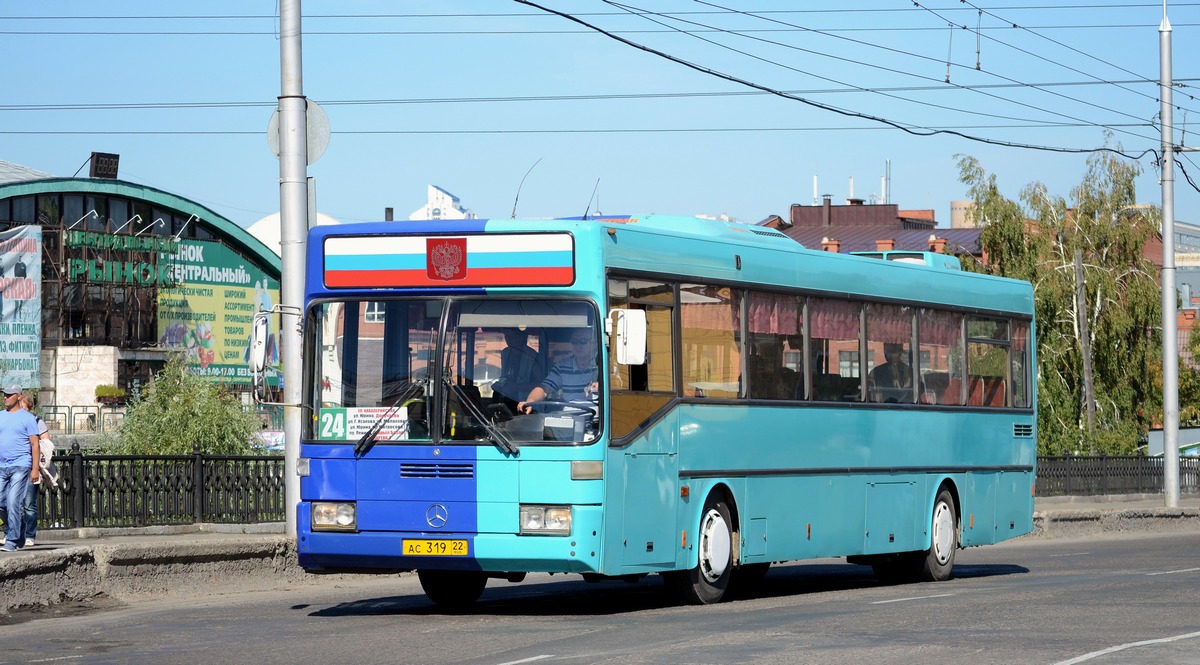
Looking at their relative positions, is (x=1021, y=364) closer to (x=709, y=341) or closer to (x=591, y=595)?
(x=591, y=595)

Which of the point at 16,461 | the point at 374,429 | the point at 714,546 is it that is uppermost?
the point at 374,429

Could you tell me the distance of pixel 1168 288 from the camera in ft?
116

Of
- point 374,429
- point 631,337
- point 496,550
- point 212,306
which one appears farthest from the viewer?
point 212,306

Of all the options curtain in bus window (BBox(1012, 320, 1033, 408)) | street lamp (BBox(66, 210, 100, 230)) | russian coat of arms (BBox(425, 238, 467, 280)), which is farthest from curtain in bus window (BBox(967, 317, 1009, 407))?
street lamp (BBox(66, 210, 100, 230))

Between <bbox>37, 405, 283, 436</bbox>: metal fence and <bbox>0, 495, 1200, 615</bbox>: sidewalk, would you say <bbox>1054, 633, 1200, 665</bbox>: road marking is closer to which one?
<bbox>0, 495, 1200, 615</bbox>: sidewalk

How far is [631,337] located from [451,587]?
127 inches

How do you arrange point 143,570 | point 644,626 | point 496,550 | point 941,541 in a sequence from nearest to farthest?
1. point 644,626
2. point 496,550
3. point 143,570
4. point 941,541

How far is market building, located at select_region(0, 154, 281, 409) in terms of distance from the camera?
190 ft

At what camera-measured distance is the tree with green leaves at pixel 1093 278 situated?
56.5m

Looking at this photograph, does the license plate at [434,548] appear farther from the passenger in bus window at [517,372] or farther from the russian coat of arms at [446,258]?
the russian coat of arms at [446,258]

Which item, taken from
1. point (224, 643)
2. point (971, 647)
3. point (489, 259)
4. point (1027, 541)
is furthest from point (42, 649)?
point (1027, 541)

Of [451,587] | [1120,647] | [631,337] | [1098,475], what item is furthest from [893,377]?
[1098,475]

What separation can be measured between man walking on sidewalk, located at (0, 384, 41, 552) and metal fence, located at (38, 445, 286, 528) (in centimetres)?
378

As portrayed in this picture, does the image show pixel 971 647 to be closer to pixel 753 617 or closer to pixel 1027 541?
pixel 753 617
